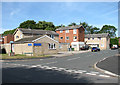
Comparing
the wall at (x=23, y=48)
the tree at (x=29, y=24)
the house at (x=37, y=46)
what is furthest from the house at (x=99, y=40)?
the wall at (x=23, y=48)

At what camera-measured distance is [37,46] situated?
28797mm

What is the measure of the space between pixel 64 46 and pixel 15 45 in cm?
1919

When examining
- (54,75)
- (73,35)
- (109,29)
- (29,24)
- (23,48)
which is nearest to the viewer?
(54,75)

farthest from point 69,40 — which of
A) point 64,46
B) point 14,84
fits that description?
point 14,84

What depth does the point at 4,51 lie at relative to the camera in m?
39.0

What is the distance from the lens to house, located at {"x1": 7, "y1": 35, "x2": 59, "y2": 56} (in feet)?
92.8

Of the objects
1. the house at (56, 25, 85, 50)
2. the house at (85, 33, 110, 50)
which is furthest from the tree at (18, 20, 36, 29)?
the house at (85, 33, 110, 50)

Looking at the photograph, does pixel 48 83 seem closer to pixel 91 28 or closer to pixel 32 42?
pixel 32 42

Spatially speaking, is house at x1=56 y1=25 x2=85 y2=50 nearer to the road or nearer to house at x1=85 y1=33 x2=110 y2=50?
house at x1=85 y1=33 x2=110 y2=50

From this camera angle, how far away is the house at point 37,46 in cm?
2828

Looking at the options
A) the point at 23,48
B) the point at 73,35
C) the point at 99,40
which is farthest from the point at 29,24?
the point at 23,48

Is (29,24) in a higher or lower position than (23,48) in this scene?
higher

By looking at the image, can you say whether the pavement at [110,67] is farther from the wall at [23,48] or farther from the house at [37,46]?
the wall at [23,48]

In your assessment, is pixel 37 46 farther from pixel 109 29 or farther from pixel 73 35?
pixel 109 29
